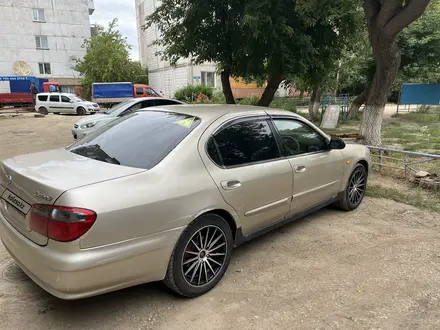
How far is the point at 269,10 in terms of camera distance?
8.38 metres

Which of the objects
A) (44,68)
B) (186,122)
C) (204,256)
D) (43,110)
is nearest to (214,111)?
(186,122)

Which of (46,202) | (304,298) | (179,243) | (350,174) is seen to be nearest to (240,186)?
(179,243)

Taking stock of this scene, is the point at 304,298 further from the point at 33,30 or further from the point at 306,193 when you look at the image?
the point at 33,30

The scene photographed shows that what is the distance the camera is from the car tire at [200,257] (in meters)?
2.64

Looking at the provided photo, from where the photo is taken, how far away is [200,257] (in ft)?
9.26

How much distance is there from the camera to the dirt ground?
254cm

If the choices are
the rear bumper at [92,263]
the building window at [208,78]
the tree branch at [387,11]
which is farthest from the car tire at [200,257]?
the building window at [208,78]

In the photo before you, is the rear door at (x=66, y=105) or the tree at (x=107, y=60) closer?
the rear door at (x=66, y=105)

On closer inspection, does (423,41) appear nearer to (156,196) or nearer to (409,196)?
(409,196)

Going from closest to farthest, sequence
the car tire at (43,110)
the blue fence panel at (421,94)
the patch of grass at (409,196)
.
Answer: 1. the patch of grass at (409,196)
2. the blue fence panel at (421,94)
3. the car tire at (43,110)

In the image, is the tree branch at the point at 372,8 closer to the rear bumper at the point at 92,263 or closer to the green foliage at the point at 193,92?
the rear bumper at the point at 92,263

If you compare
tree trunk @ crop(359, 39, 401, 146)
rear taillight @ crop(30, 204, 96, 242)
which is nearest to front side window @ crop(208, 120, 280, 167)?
rear taillight @ crop(30, 204, 96, 242)

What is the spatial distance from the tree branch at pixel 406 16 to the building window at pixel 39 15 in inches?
1508

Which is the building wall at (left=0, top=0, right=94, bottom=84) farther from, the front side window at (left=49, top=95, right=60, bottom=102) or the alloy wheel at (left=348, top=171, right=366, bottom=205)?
the alloy wheel at (left=348, top=171, right=366, bottom=205)
